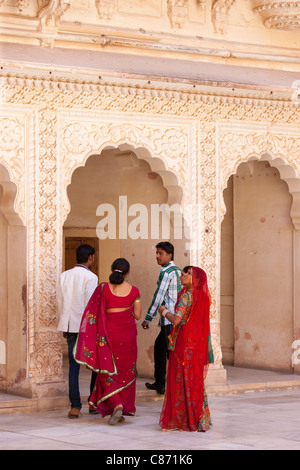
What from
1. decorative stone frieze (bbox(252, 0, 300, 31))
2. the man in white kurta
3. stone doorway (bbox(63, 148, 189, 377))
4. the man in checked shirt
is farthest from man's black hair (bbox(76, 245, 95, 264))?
decorative stone frieze (bbox(252, 0, 300, 31))

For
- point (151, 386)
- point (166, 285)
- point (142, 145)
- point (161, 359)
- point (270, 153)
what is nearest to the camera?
point (166, 285)

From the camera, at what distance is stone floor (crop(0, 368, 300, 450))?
650 centimetres

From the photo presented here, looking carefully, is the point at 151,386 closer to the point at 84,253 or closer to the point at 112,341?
the point at 112,341

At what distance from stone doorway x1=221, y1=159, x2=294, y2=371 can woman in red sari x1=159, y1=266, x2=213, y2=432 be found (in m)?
3.10

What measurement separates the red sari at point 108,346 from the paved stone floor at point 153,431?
0.75 feet

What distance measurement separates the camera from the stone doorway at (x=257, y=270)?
10.3 m

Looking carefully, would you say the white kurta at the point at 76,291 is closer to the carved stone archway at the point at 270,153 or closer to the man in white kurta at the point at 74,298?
the man in white kurta at the point at 74,298

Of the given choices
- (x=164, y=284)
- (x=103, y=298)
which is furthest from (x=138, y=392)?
(x=103, y=298)

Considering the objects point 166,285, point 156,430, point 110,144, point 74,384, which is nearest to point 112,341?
point 74,384

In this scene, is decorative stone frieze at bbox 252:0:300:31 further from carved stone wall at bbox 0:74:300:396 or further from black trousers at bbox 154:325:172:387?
black trousers at bbox 154:325:172:387

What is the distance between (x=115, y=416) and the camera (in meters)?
7.36

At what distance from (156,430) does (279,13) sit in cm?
457

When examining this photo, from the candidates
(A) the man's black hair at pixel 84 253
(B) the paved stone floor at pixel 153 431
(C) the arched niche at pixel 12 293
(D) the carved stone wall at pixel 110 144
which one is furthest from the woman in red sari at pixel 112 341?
(C) the arched niche at pixel 12 293
